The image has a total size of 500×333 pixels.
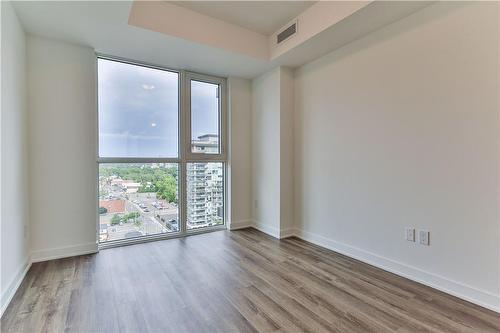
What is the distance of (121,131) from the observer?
327 centimetres

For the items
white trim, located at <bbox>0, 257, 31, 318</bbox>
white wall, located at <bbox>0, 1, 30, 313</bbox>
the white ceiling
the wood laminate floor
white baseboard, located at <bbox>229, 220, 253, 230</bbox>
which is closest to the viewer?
the wood laminate floor

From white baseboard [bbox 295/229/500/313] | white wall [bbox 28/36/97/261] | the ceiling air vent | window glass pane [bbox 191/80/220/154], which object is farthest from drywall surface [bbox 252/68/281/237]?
white wall [bbox 28/36/97/261]

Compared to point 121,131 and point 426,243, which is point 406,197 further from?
point 121,131

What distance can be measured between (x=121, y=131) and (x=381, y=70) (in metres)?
3.14

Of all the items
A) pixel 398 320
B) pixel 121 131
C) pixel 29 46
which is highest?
pixel 29 46

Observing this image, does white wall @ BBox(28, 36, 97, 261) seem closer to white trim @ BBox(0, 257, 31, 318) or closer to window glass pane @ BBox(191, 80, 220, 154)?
white trim @ BBox(0, 257, 31, 318)

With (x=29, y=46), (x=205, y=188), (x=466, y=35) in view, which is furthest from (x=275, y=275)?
(x=29, y=46)

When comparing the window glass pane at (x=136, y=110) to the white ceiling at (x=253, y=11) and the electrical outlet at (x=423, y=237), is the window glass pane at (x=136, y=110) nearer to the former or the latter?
the white ceiling at (x=253, y=11)

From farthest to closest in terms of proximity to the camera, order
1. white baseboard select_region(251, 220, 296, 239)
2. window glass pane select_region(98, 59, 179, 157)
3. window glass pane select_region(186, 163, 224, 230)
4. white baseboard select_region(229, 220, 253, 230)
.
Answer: white baseboard select_region(229, 220, 253, 230)
window glass pane select_region(186, 163, 224, 230)
white baseboard select_region(251, 220, 296, 239)
window glass pane select_region(98, 59, 179, 157)

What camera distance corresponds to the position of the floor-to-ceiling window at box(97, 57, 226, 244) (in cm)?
320

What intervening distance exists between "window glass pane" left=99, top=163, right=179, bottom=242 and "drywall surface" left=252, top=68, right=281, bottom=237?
1.26 meters

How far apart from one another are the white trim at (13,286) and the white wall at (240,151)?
2420 millimetres

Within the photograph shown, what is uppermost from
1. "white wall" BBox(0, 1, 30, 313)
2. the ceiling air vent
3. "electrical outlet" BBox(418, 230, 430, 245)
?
the ceiling air vent

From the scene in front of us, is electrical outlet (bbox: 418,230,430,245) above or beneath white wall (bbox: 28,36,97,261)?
beneath
